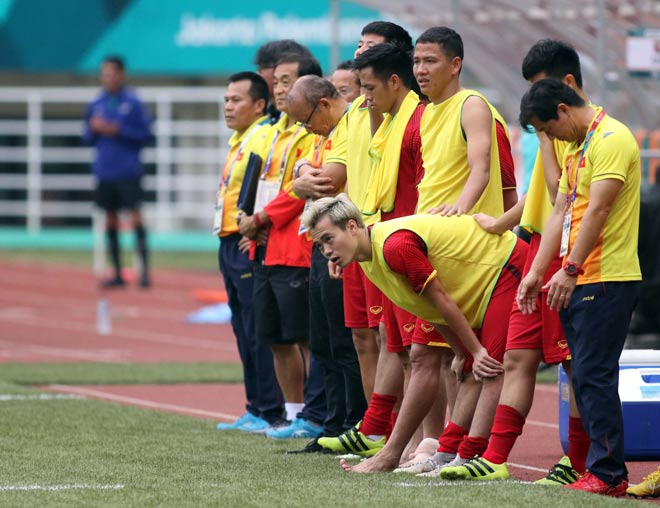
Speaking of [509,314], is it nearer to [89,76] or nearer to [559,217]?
[559,217]

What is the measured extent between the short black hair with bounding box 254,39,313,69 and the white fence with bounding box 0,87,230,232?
17.7 metres

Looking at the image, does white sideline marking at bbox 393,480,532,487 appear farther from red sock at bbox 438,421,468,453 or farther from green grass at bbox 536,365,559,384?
green grass at bbox 536,365,559,384

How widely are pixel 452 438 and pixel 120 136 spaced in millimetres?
13805

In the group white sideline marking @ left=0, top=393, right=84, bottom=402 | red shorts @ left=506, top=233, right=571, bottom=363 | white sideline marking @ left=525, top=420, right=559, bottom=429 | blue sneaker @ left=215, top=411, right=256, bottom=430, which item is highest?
red shorts @ left=506, top=233, right=571, bottom=363

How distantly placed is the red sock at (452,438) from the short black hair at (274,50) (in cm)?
325

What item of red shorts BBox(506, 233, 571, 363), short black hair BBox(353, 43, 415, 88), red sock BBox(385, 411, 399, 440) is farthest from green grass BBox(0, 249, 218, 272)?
red shorts BBox(506, 233, 571, 363)

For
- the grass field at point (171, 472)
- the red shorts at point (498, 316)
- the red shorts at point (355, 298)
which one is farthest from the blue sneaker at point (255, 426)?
the red shorts at point (498, 316)

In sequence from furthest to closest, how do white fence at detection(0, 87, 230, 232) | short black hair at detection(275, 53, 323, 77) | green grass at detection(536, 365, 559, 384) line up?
white fence at detection(0, 87, 230, 232) → green grass at detection(536, 365, 559, 384) → short black hair at detection(275, 53, 323, 77)

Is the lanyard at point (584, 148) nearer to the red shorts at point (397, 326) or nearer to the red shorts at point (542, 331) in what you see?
the red shorts at point (542, 331)

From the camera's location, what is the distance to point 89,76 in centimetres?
3081

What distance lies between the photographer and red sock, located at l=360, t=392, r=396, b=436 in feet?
25.4

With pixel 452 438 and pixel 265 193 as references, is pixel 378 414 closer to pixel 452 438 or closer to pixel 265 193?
pixel 452 438

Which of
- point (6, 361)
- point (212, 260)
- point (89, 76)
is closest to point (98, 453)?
point (6, 361)

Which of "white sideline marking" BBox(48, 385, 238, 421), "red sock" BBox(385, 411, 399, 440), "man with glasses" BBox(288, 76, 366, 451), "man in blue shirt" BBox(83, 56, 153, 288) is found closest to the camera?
"red sock" BBox(385, 411, 399, 440)
